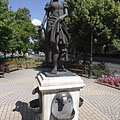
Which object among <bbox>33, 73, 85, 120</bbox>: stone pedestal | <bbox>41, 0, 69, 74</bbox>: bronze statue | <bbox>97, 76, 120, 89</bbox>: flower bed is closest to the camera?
<bbox>33, 73, 85, 120</bbox>: stone pedestal

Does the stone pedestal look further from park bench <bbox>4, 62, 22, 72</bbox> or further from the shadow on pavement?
park bench <bbox>4, 62, 22, 72</bbox>

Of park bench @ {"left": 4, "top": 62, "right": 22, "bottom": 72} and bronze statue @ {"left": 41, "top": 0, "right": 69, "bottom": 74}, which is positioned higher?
bronze statue @ {"left": 41, "top": 0, "right": 69, "bottom": 74}

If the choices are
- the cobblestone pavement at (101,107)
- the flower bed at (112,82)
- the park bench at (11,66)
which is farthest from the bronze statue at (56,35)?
the park bench at (11,66)

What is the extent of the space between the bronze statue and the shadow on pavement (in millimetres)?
2253

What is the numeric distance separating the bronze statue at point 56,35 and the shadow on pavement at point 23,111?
7.39 ft

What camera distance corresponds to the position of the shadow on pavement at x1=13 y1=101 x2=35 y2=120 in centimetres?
446

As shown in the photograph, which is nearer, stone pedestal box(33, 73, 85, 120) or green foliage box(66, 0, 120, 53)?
stone pedestal box(33, 73, 85, 120)

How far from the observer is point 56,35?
3.44 m

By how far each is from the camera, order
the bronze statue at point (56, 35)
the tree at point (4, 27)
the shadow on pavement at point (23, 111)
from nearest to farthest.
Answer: the bronze statue at point (56, 35), the shadow on pavement at point (23, 111), the tree at point (4, 27)

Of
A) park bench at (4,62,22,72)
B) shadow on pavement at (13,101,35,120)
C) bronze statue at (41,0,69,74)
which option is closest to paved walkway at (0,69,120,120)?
shadow on pavement at (13,101,35,120)

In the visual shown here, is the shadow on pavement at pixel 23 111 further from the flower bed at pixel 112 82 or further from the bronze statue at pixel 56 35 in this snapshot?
the flower bed at pixel 112 82

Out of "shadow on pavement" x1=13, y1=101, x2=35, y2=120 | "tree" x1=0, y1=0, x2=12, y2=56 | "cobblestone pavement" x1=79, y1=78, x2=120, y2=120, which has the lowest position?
"cobblestone pavement" x1=79, y1=78, x2=120, y2=120

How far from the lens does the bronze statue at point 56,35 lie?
3348mm

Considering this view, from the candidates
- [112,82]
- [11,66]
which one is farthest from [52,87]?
[11,66]
